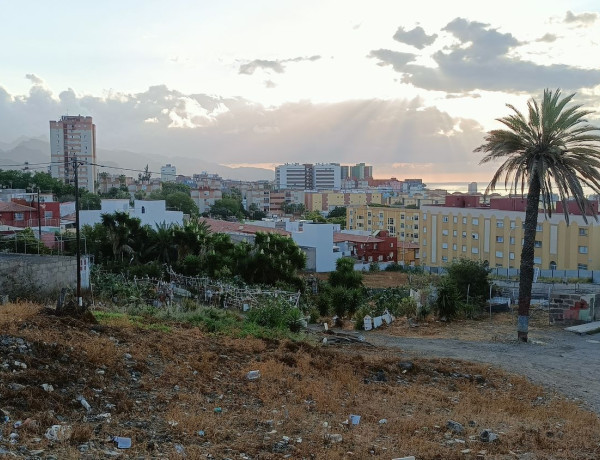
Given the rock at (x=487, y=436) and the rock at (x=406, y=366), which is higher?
the rock at (x=487, y=436)

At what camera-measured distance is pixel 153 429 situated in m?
7.27

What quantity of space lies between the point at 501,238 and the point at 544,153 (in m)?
45.1

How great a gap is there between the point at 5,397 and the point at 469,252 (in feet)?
204

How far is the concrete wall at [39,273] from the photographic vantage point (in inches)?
716

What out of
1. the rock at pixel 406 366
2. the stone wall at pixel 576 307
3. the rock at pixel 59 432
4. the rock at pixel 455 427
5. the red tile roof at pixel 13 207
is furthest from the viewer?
the red tile roof at pixel 13 207

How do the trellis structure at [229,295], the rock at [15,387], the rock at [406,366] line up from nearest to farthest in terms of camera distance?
the rock at [15,387] < the rock at [406,366] < the trellis structure at [229,295]

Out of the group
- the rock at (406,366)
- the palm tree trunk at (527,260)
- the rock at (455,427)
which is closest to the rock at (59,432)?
the rock at (455,427)

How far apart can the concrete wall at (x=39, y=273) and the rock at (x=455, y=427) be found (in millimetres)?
15092

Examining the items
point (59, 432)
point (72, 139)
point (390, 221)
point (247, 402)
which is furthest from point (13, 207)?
point (72, 139)

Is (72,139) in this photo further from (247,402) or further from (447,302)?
(247,402)

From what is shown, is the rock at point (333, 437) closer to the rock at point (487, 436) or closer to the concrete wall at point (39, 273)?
the rock at point (487, 436)

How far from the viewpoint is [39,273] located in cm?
1906

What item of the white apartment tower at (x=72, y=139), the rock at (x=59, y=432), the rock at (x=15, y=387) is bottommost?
the rock at (x=59, y=432)

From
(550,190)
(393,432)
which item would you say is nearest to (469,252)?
(550,190)
